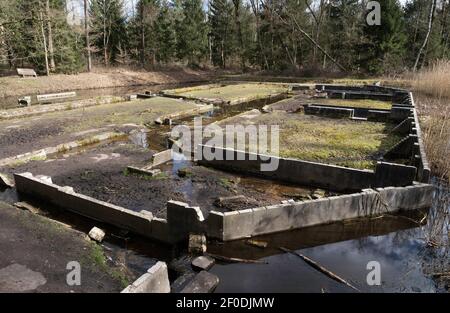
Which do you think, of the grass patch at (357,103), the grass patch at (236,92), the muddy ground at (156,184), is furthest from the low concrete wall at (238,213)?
the grass patch at (236,92)

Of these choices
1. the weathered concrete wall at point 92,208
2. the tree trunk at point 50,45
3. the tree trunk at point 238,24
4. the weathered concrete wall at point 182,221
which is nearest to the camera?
the weathered concrete wall at point 182,221

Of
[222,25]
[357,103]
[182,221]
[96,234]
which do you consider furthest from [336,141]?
[222,25]

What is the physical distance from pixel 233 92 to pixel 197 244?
20.0 metres

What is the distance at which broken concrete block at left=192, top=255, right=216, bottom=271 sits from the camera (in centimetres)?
548

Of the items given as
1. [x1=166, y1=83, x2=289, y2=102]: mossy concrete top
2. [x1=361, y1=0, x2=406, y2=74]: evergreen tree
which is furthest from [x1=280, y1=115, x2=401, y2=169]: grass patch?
[x1=361, y1=0, x2=406, y2=74]: evergreen tree

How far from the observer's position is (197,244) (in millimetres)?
5949

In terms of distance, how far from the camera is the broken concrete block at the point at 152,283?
4327mm

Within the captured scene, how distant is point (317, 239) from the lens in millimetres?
6449

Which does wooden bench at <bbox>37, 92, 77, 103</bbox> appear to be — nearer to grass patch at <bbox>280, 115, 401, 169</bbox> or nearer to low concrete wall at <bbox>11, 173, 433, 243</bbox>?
grass patch at <bbox>280, 115, 401, 169</bbox>

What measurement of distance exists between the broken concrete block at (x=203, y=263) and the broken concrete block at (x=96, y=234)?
185cm

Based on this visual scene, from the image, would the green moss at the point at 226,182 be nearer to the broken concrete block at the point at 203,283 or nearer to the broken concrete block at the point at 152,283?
the broken concrete block at the point at 203,283

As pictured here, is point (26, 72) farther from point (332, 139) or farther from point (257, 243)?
point (257, 243)

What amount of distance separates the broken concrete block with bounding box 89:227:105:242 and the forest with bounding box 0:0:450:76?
25648 millimetres
